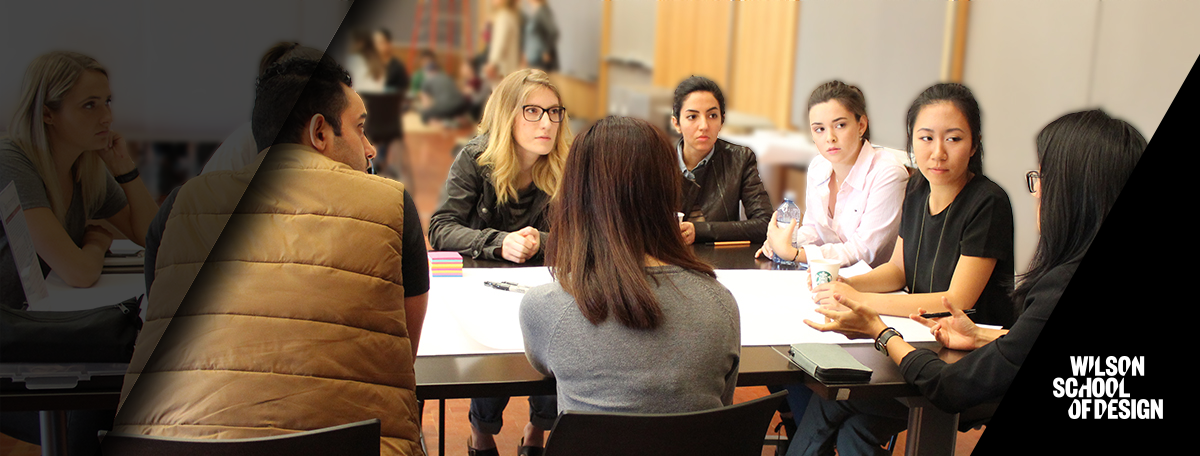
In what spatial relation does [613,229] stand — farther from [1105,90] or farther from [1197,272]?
[1105,90]

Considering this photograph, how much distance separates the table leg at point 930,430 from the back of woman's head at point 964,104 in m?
0.50

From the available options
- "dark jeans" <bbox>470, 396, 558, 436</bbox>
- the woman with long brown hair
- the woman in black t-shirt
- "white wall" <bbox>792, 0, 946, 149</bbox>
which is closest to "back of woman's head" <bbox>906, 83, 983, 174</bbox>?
the woman in black t-shirt

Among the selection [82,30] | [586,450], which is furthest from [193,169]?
[586,450]

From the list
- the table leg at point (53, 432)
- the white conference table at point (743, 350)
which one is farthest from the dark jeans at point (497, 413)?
the table leg at point (53, 432)

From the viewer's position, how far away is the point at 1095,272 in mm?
1153

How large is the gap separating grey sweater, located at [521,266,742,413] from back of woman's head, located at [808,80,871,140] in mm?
996

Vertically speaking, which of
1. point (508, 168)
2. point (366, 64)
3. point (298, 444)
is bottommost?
point (298, 444)

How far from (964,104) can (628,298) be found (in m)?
0.82

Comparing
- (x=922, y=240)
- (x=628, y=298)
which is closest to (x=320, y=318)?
(x=628, y=298)

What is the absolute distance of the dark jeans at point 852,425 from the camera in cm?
116

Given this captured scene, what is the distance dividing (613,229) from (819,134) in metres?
1.06

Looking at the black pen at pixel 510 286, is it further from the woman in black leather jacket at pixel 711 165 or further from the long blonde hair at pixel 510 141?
the woman in black leather jacket at pixel 711 165

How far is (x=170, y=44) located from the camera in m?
0.25

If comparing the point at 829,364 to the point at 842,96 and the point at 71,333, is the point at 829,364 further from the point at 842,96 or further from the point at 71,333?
the point at 842,96
